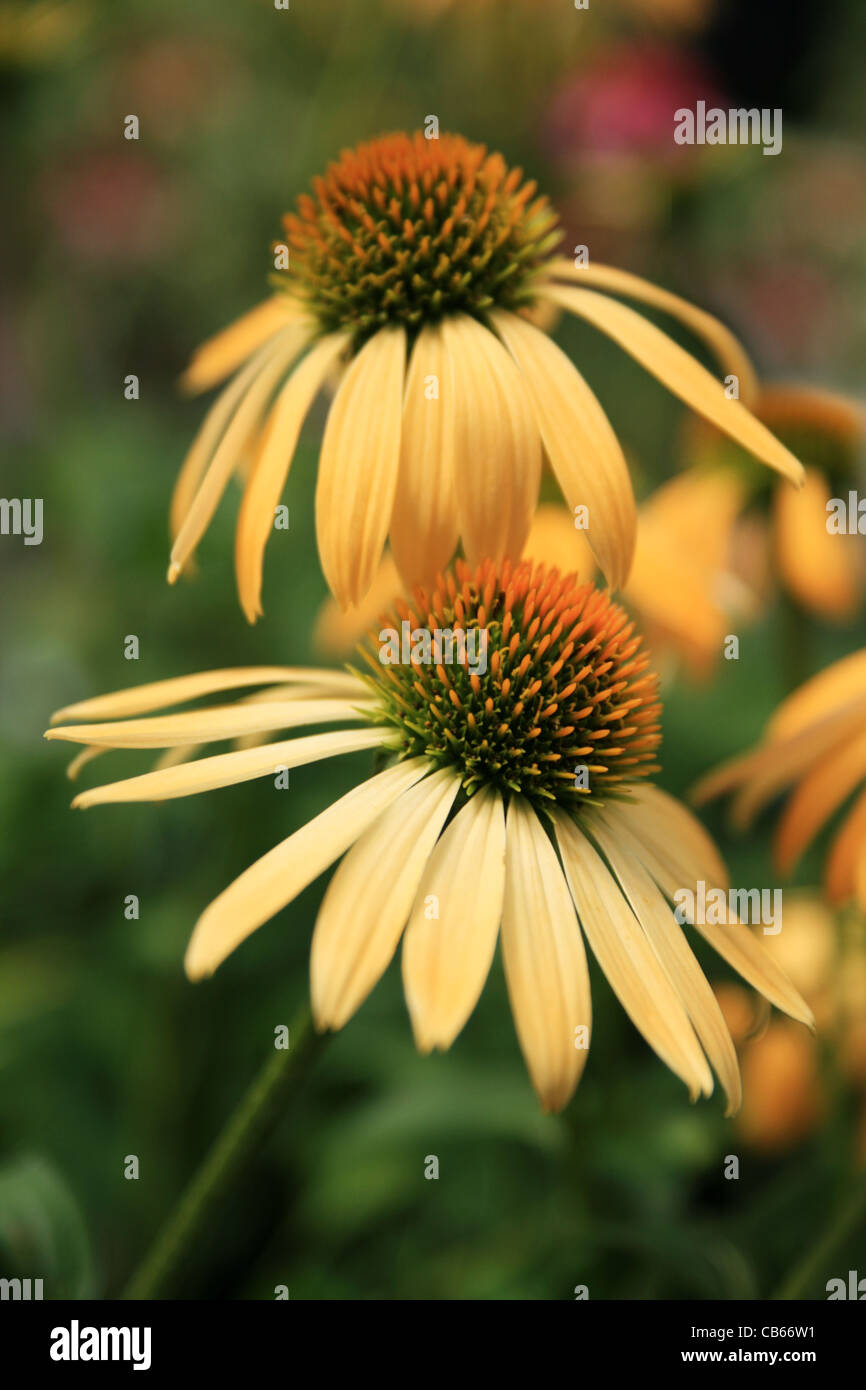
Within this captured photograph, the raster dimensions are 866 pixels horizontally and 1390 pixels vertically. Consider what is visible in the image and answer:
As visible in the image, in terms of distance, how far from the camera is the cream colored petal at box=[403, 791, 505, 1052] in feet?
2.25

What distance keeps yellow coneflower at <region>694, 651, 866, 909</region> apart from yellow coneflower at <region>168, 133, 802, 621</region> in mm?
320

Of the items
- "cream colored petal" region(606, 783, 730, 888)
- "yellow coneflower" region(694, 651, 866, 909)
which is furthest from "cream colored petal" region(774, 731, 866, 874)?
"cream colored petal" region(606, 783, 730, 888)

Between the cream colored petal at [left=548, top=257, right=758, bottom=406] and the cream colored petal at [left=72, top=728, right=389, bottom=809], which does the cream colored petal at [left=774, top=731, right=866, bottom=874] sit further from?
the cream colored petal at [left=72, top=728, right=389, bottom=809]

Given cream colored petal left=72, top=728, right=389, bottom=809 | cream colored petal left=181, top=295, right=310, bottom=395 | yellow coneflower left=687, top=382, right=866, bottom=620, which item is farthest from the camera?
yellow coneflower left=687, top=382, right=866, bottom=620

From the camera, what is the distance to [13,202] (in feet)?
10.2

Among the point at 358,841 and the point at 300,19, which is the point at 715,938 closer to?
the point at 358,841

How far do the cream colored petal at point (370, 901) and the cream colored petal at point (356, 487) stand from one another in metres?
0.16

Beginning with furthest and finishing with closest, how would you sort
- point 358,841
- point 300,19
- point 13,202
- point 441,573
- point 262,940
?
point 300,19
point 13,202
point 262,940
point 441,573
point 358,841

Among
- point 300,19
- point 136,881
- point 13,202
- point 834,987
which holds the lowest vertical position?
point 834,987

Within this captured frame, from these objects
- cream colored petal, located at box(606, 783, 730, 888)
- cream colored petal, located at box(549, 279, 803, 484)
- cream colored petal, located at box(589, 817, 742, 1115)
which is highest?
cream colored petal, located at box(549, 279, 803, 484)

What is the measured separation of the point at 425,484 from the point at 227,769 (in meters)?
0.26

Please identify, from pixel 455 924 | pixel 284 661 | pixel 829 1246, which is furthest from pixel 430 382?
pixel 284 661

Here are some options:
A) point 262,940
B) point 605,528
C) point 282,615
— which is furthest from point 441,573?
point 282,615
